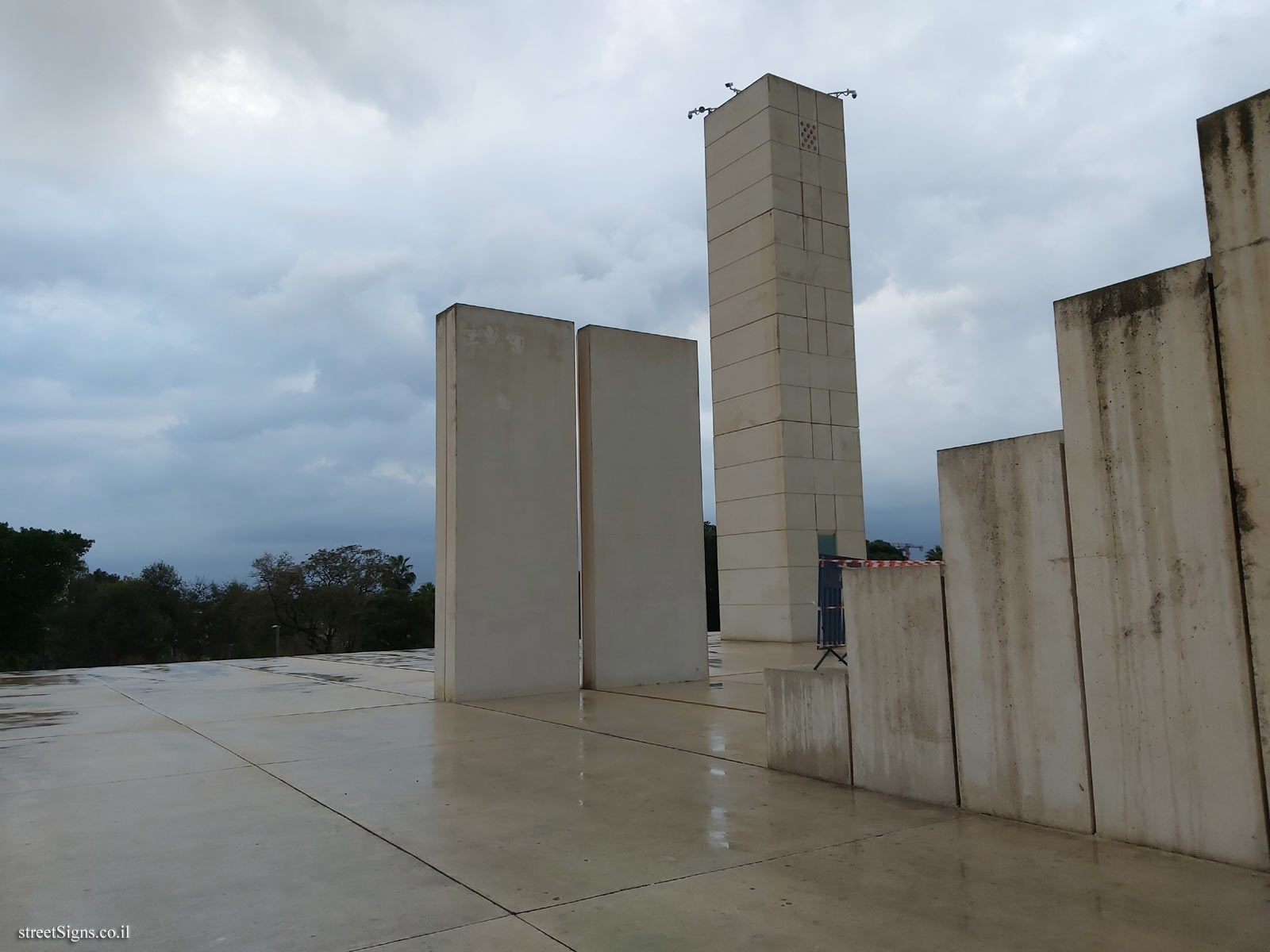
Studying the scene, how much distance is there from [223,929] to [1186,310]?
458 centimetres

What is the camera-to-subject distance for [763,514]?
19.1m

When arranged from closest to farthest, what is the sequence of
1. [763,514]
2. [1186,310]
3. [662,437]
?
[1186,310]
[662,437]
[763,514]

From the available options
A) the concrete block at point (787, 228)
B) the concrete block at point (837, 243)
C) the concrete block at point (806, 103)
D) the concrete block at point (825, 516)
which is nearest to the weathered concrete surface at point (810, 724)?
the concrete block at point (825, 516)

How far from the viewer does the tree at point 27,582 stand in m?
38.1

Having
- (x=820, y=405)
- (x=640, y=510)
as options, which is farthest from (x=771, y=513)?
(x=640, y=510)

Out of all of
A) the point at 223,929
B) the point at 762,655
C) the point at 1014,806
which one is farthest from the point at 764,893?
the point at 762,655

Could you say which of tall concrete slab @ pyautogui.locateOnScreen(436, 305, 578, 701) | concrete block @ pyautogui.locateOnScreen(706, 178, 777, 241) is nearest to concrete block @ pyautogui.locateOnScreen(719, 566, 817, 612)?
concrete block @ pyautogui.locateOnScreen(706, 178, 777, 241)

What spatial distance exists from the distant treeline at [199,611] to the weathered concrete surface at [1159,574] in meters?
42.3

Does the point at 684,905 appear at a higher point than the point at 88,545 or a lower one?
lower

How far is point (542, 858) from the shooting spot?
13.3ft

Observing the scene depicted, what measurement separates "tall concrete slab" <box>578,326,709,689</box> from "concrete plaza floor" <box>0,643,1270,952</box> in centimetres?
363

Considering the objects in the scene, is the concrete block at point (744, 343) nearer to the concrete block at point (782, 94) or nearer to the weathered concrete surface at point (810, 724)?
the concrete block at point (782, 94)

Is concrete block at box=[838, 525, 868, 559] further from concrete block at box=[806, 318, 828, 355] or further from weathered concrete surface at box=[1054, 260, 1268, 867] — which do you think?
weathered concrete surface at box=[1054, 260, 1268, 867]

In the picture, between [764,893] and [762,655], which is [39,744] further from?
[762,655]
